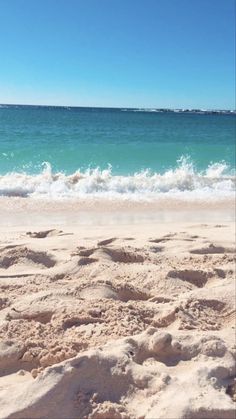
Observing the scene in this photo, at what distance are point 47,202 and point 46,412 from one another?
6132 millimetres

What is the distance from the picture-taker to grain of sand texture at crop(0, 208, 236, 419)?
2.13m

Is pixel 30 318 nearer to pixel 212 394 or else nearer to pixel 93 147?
pixel 212 394

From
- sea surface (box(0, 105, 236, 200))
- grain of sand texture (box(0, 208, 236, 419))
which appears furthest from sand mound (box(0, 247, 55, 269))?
sea surface (box(0, 105, 236, 200))

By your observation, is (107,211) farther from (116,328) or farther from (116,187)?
(116,328)

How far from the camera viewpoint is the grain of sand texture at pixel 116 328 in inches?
83.8

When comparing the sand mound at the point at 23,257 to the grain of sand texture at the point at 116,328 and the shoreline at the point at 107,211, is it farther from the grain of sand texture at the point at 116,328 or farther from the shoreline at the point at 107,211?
the shoreline at the point at 107,211

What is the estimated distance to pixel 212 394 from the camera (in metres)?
2.18

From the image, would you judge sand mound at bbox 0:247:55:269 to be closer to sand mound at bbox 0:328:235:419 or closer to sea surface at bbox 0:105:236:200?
sand mound at bbox 0:328:235:419

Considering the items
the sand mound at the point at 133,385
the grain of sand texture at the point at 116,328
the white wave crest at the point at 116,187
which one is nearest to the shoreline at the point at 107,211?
the white wave crest at the point at 116,187

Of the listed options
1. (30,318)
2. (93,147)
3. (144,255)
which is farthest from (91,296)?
(93,147)

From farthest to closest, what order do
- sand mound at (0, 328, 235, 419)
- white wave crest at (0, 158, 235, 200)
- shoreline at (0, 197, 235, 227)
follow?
white wave crest at (0, 158, 235, 200) < shoreline at (0, 197, 235, 227) < sand mound at (0, 328, 235, 419)

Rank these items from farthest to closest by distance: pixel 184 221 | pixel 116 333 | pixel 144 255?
pixel 184 221 → pixel 144 255 → pixel 116 333

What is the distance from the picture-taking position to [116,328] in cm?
279

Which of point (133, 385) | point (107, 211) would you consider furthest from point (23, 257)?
point (107, 211)
